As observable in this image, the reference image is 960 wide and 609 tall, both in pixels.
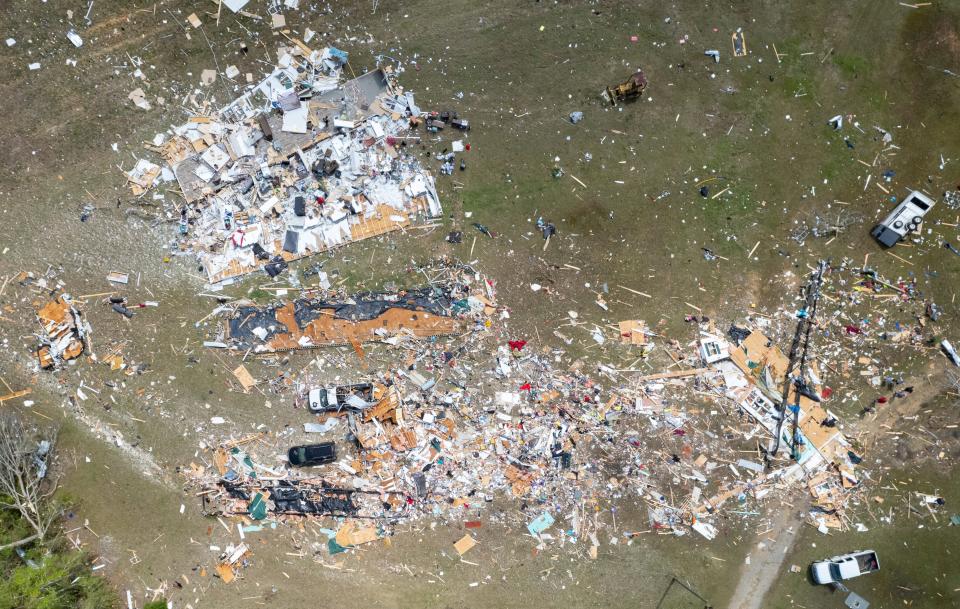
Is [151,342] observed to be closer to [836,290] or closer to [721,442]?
[721,442]

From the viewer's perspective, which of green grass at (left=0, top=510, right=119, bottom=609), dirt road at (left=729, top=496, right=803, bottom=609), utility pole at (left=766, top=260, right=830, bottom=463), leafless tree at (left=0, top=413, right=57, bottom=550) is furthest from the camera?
dirt road at (left=729, top=496, right=803, bottom=609)

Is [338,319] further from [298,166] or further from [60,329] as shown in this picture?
[60,329]

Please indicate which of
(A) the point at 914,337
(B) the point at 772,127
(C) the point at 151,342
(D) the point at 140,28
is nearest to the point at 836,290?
(A) the point at 914,337

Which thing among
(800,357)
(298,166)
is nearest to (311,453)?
(298,166)

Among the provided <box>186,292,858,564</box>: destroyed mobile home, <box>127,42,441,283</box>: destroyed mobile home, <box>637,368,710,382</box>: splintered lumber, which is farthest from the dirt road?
<box>127,42,441,283</box>: destroyed mobile home

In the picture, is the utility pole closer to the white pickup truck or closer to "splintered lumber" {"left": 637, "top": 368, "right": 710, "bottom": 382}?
"splintered lumber" {"left": 637, "top": 368, "right": 710, "bottom": 382}

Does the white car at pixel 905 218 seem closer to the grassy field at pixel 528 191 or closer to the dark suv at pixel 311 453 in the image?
the grassy field at pixel 528 191
